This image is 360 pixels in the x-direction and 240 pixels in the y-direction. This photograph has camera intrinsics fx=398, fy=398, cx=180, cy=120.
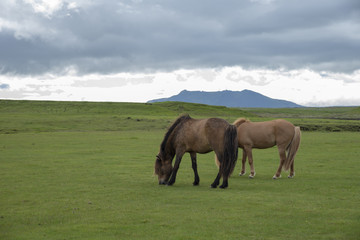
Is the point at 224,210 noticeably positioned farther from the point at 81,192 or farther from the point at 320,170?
the point at 320,170

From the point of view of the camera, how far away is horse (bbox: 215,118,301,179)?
53.6 feet

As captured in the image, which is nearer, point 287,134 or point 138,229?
point 138,229

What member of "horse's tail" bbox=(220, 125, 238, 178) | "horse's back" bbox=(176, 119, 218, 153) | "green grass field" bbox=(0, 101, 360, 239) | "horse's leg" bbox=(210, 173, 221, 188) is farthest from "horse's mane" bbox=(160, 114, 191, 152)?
"horse's leg" bbox=(210, 173, 221, 188)

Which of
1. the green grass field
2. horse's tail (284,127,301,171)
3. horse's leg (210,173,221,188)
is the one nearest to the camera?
the green grass field

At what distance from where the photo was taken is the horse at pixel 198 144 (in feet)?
44.5

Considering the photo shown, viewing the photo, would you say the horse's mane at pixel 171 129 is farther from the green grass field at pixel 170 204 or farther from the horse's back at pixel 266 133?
the horse's back at pixel 266 133

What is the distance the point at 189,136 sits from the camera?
14.4 meters

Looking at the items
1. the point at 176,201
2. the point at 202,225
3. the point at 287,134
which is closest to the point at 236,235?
the point at 202,225

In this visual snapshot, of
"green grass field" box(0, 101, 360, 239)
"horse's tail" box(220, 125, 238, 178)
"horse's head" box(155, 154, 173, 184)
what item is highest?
"horse's tail" box(220, 125, 238, 178)

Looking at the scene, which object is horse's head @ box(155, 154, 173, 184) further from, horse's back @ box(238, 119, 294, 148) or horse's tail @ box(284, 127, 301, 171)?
horse's tail @ box(284, 127, 301, 171)

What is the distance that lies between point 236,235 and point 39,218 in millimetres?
4760

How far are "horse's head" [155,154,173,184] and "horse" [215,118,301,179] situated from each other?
3.65 metres

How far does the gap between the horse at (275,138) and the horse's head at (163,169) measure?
365 centimetres

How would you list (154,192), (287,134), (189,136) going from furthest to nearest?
(287,134) → (189,136) → (154,192)
